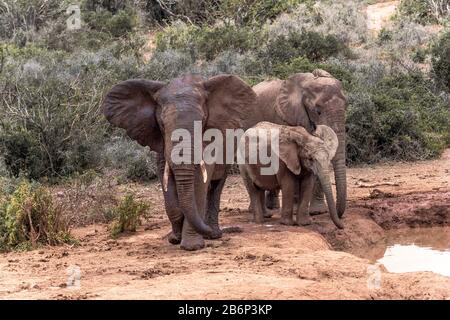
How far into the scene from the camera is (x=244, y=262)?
26.1 feet

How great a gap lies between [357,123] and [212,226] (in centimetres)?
633

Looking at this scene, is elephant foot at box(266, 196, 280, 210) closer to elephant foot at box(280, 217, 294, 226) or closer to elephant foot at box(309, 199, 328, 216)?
elephant foot at box(309, 199, 328, 216)

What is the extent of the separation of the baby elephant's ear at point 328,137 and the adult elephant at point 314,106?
24 cm

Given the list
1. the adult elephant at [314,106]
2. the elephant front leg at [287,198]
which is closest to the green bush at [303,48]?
the adult elephant at [314,106]

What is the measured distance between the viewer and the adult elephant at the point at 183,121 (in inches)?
326

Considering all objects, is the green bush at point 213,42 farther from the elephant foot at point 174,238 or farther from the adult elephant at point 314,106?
the elephant foot at point 174,238

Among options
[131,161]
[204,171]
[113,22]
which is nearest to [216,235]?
[204,171]

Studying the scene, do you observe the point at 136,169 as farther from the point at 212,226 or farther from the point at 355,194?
the point at 212,226

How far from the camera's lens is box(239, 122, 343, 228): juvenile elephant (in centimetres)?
992

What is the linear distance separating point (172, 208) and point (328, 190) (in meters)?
1.91

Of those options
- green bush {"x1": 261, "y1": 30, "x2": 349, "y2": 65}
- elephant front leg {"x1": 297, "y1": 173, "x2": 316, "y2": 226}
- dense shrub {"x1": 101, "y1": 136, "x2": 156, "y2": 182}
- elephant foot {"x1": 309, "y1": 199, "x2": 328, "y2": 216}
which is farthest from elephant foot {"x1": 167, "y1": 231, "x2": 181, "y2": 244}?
green bush {"x1": 261, "y1": 30, "x2": 349, "y2": 65}

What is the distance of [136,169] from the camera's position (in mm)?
13656
